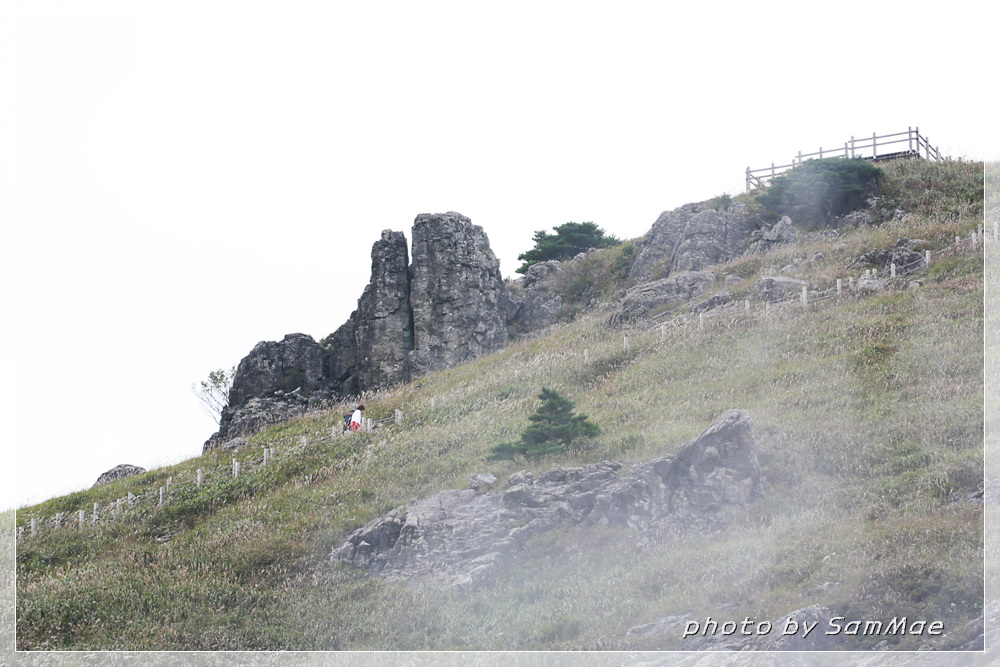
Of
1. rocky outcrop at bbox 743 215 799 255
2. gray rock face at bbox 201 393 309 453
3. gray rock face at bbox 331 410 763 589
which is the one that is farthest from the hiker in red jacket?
rocky outcrop at bbox 743 215 799 255

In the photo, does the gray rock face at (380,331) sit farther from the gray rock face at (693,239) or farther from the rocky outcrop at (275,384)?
the gray rock face at (693,239)

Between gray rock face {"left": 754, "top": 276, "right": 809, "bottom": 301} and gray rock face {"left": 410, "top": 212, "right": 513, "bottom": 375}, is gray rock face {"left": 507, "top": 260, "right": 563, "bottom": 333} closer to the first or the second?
gray rock face {"left": 410, "top": 212, "right": 513, "bottom": 375}

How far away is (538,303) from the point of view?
166ft

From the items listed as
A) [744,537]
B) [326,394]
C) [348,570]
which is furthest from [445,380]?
[744,537]

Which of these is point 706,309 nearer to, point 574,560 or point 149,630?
point 574,560

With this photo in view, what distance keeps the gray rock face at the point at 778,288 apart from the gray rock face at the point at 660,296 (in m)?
4.59

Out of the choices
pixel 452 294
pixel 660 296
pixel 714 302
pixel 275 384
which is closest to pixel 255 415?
pixel 275 384

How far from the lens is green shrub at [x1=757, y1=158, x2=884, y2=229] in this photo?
144 ft

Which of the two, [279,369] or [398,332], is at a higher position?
[398,332]

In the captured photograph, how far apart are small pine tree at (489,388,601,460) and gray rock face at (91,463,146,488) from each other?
2157 cm

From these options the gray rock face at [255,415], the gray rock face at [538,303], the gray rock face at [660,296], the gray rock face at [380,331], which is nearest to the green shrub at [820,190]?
the gray rock face at [660,296]

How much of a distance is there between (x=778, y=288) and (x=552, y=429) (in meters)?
16.5

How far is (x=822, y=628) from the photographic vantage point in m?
11.5

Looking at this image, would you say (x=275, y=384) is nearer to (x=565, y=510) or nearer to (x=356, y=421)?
(x=356, y=421)
